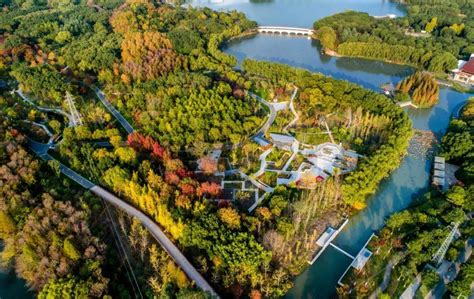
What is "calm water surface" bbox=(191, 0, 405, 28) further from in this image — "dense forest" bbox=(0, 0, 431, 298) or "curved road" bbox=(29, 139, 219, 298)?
"curved road" bbox=(29, 139, 219, 298)

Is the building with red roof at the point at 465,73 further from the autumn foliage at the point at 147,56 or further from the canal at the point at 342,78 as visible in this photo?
the autumn foliage at the point at 147,56

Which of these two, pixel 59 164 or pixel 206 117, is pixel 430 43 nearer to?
pixel 206 117

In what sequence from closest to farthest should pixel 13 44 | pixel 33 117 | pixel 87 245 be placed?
pixel 87 245 → pixel 33 117 → pixel 13 44

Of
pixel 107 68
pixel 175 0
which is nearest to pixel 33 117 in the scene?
pixel 107 68

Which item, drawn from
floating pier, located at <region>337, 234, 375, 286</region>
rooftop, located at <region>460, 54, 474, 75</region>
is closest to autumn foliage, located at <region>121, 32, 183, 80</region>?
floating pier, located at <region>337, 234, 375, 286</region>

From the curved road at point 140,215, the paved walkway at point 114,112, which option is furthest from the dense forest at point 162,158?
the paved walkway at point 114,112

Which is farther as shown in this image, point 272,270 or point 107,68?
point 107,68
